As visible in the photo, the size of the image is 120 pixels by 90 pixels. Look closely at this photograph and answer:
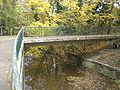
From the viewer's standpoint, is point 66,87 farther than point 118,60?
No

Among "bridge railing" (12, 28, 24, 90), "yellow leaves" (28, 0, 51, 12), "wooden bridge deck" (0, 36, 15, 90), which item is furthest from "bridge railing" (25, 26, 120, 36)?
"bridge railing" (12, 28, 24, 90)

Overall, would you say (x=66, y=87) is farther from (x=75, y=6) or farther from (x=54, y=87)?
(x=75, y=6)

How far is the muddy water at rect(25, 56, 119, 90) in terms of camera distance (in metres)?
19.0

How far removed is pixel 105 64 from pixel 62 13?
27.8ft

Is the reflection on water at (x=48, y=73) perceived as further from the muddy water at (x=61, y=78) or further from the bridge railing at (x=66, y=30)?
the bridge railing at (x=66, y=30)

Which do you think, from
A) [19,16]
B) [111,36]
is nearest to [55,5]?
[19,16]

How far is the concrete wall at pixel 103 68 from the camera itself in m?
20.7

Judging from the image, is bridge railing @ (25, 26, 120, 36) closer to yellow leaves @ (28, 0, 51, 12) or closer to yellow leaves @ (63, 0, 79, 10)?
yellow leaves @ (63, 0, 79, 10)

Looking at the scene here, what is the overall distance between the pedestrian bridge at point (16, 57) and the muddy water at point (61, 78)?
2.91 metres

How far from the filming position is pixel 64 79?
68.9 feet

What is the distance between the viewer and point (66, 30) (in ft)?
85.1

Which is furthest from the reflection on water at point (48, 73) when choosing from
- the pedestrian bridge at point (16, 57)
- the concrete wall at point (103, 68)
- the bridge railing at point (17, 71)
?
the bridge railing at point (17, 71)

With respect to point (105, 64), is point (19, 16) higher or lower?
higher

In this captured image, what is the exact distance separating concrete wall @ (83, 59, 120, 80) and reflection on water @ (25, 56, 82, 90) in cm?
131
